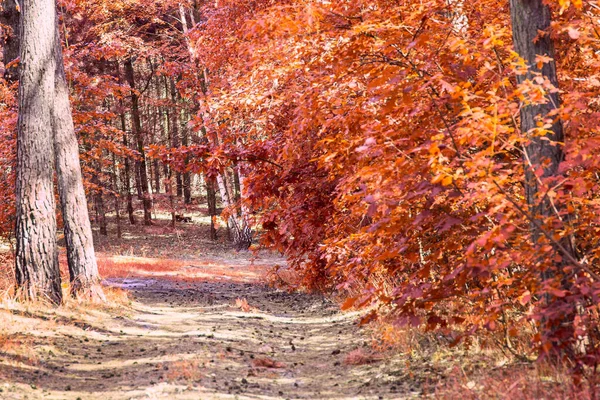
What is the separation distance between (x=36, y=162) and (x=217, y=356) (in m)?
4.73

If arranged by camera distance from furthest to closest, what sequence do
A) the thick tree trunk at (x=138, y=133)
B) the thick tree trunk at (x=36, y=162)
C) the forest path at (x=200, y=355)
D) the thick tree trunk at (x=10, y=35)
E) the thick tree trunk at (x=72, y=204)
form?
the thick tree trunk at (x=138, y=133), the thick tree trunk at (x=10, y=35), the thick tree trunk at (x=72, y=204), the thick tree trunk at (x=36, y=162), the forest path at (x=200, y=355)

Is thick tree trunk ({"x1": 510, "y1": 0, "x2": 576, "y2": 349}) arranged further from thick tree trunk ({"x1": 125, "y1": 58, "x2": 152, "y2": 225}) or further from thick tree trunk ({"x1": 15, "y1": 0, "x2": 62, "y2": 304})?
thick tree trunk ({"x1": 125, "y1": 58, "x2": 152, "y2": 225})

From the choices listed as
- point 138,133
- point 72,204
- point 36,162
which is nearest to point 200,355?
point 36,162

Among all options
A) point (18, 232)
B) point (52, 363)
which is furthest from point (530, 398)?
point (18, 232)

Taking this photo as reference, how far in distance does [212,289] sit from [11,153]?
6529 mm

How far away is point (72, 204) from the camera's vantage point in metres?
11.0

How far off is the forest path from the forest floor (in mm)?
16

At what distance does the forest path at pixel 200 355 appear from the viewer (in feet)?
20.1

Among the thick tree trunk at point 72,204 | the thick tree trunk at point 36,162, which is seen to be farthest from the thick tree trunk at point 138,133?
the thick tree trunk at point 36,162

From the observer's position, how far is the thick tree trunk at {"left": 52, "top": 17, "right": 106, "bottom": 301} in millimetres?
10898

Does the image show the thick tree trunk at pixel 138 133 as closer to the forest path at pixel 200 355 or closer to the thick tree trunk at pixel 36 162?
the forest path at pixel 200 355

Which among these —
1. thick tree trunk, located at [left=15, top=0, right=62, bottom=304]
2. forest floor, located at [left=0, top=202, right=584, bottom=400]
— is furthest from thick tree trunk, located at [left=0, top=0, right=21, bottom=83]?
forest floor, located at [left=0, top=202, right=584, bottom=400]

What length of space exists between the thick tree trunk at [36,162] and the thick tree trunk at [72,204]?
0.64m

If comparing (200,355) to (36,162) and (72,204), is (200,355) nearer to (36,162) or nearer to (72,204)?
(36,162)
